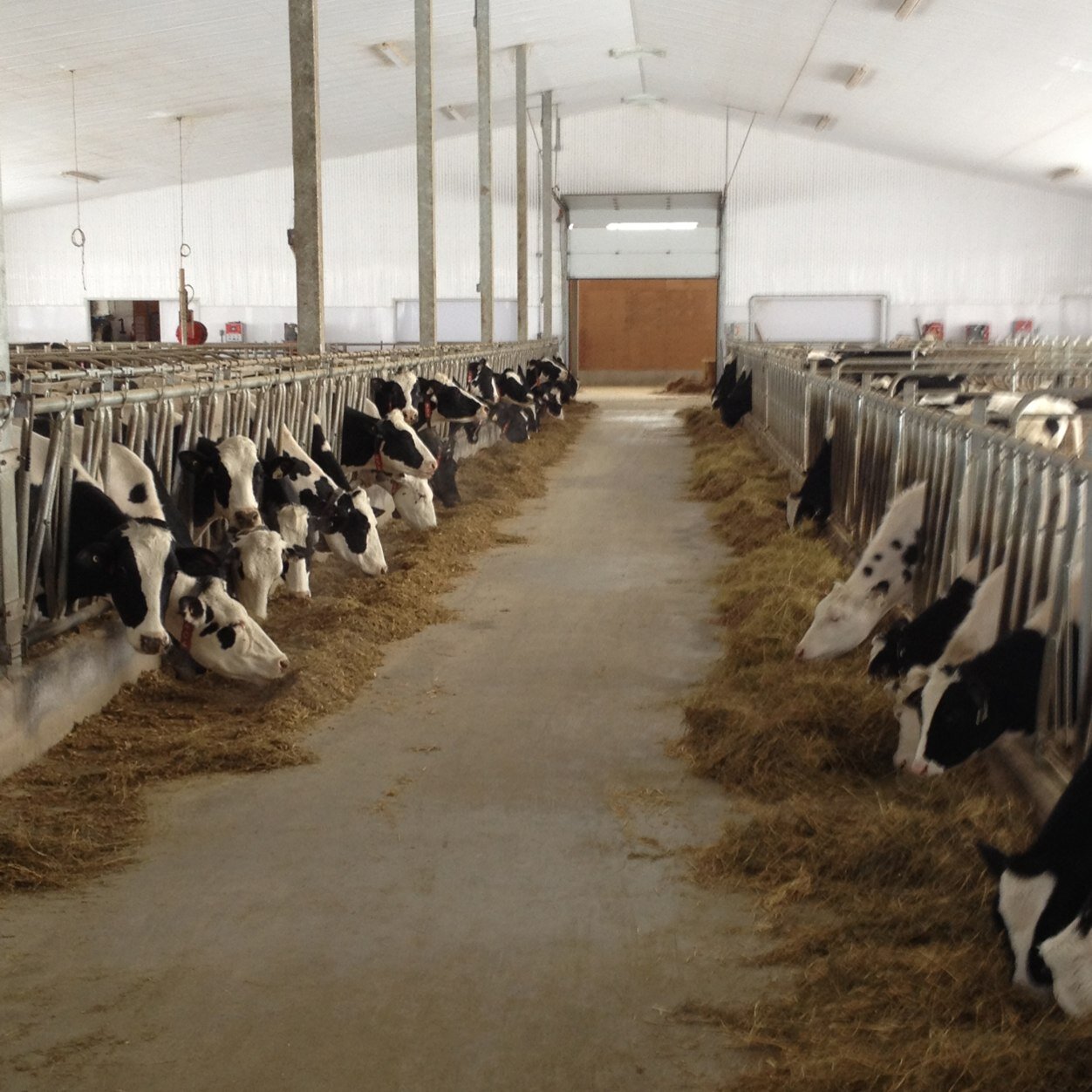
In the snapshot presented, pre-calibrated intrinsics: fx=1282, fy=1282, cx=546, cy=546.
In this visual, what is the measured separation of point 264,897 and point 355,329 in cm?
3357

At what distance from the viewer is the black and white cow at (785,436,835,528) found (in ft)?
31.4

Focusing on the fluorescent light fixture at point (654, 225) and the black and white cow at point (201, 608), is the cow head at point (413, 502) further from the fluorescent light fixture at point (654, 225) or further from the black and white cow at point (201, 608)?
the fluorescent light fixture at point (654, 225)

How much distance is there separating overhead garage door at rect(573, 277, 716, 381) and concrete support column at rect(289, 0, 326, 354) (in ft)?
89.1

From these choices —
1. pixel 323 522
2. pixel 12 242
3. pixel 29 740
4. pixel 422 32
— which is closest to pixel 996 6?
pixel 422 32

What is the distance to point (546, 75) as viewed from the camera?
96.1ft

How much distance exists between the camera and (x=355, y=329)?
36625 millimetres

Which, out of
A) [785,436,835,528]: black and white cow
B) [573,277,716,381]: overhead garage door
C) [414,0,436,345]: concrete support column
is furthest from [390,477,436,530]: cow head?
[573,277,716,381]: overhead garage door

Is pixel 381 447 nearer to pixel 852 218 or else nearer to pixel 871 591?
pixel 871 591

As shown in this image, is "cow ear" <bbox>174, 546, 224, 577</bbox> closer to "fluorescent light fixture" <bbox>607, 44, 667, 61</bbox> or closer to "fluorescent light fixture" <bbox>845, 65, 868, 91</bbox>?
"fluorescent light fixture" <bbox>845, 65, 868, 91</bbox>

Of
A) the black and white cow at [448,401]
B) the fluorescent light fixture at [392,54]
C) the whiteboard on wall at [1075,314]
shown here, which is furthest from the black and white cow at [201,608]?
the whiteboard on wall at [1075,314]

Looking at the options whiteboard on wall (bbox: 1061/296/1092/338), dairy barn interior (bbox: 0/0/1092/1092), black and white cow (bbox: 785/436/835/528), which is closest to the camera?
dairy barn interior (bbox: 0/0/1092/1092)

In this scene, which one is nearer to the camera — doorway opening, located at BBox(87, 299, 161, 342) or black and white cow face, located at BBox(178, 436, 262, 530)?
black and white cow face, located at BBox(178, 436, 262, 530)

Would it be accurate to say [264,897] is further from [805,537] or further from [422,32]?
[422,32]

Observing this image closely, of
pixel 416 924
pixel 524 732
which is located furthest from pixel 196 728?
pixel 416 924
